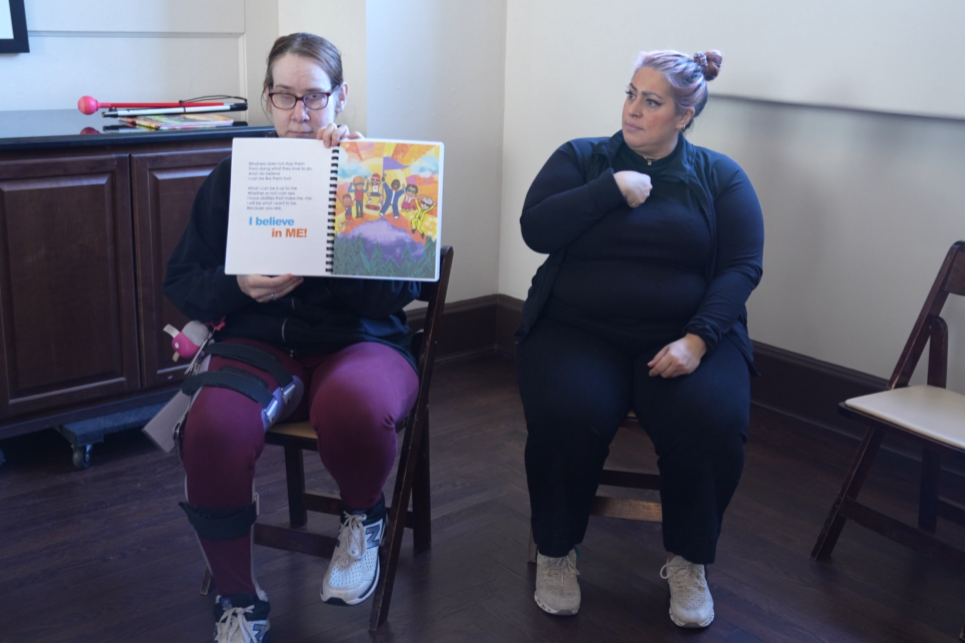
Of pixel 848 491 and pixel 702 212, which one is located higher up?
pixel 702 212

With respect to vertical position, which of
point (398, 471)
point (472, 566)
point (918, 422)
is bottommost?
point (472, 566)

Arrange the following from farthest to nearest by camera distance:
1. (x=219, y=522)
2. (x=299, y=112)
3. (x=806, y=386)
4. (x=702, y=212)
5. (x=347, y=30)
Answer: (x=347, y=30) < (x=806, y=386) < (x=702, y=212) < (x=299, y=112) < (x=219, y=522)

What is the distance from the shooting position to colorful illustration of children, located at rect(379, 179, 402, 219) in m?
1.85

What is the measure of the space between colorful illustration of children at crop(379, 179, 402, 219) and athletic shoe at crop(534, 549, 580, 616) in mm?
876

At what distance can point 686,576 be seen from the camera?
6.64ft

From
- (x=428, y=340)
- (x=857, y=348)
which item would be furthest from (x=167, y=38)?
(x=857, y=348)

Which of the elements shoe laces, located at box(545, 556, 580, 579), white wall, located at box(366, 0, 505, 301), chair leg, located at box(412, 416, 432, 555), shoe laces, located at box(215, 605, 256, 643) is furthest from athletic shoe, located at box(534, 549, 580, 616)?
white wall, located at box(366, 0, 505, 301)

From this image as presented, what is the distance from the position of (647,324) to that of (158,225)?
1520 millimetres

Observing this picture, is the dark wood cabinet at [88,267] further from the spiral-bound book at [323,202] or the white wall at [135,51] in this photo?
the spiral-bound book at [323,202]

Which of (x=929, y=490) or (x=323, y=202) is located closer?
(x=323, y=202)

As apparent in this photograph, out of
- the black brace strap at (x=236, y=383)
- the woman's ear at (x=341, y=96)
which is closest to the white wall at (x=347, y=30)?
the woman's ear at (x=341, y=96)

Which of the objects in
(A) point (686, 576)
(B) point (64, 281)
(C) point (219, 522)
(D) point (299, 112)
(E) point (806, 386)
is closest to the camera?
(C) point (219, 522)

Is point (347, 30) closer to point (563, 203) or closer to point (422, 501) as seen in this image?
point (563, 203)

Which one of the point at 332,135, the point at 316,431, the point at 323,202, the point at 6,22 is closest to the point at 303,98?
the point at 332,135
